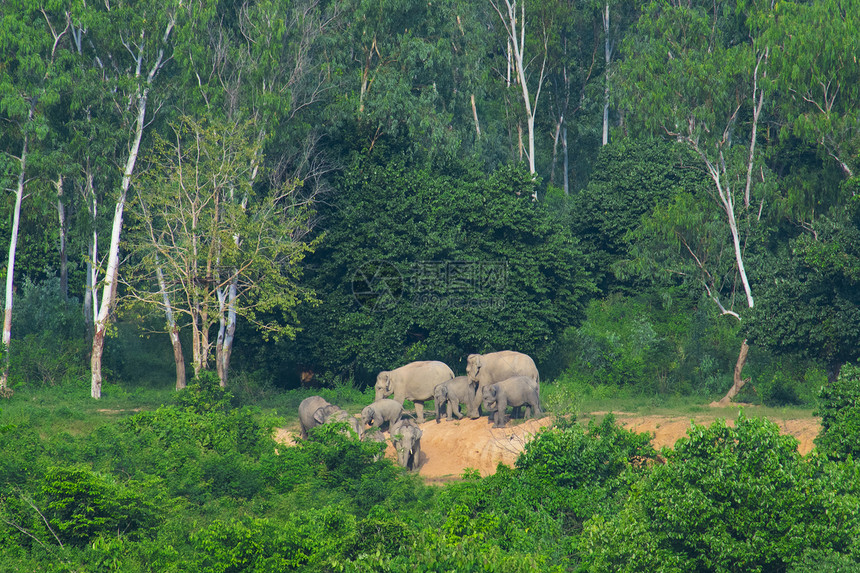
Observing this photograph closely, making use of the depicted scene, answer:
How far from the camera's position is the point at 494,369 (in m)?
25.9

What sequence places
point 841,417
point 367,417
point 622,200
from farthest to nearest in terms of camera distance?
point 622,200
point 367,417
point 841,417

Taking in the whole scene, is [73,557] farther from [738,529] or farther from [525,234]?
[525,234]

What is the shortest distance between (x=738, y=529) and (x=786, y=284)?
1426cm

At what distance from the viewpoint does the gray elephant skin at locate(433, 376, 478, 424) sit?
81.8ft

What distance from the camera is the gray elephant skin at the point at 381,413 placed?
23375 mm

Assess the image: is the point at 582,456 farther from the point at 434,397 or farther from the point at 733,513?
the point at 434,397

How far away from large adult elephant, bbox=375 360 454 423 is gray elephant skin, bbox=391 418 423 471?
3.85 m

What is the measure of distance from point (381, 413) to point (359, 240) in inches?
321

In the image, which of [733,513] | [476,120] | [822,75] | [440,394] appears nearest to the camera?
[733,513]

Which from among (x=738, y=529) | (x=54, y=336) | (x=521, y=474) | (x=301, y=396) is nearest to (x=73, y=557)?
(x=521, y=474)

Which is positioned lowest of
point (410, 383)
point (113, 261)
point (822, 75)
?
point (410, 383)

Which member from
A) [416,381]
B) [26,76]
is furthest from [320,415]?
[26,76]

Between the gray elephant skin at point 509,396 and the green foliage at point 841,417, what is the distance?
7494 millimetres

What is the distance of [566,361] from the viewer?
31.2 metres
